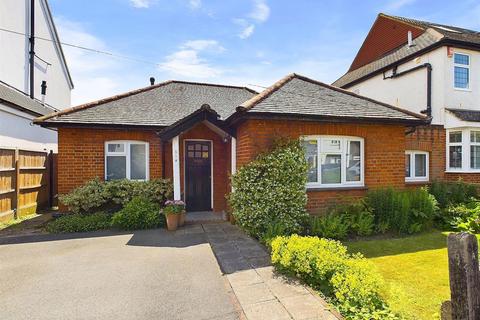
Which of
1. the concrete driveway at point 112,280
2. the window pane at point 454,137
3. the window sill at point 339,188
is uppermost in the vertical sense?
the window pane at point 454,137

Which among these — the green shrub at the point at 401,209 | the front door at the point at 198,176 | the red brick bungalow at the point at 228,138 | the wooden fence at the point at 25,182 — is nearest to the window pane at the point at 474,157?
the red brick bungalow at the point at 228,138

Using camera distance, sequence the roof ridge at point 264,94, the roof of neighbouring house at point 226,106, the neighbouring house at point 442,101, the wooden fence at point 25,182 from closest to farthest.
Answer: the roof ridge at point 264,94
the roof of neighbouring house at point 226,106
the wooden fence at point 25,182
the neighbouring house at point 442,101

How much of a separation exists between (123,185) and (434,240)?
28.6 feet

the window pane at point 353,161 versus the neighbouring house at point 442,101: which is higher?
the neighbouring house at point 442,101

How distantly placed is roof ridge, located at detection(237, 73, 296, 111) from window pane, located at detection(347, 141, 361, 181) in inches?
107

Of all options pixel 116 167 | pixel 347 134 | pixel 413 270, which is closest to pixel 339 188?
pixel 347 134

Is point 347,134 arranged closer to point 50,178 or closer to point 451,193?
point 451,193

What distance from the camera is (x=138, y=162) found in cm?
932

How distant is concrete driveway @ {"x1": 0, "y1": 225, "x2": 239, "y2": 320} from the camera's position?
11.4 feet

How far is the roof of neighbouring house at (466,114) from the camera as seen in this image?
36.0ft

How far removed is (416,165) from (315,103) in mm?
6655

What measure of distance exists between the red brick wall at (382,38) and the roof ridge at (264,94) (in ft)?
33.4

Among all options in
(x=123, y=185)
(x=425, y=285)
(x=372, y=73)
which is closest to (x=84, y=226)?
(x=123, y=185)

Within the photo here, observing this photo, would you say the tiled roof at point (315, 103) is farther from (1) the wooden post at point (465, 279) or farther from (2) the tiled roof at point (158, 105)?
(1) the wooden post at point (465, 279)
